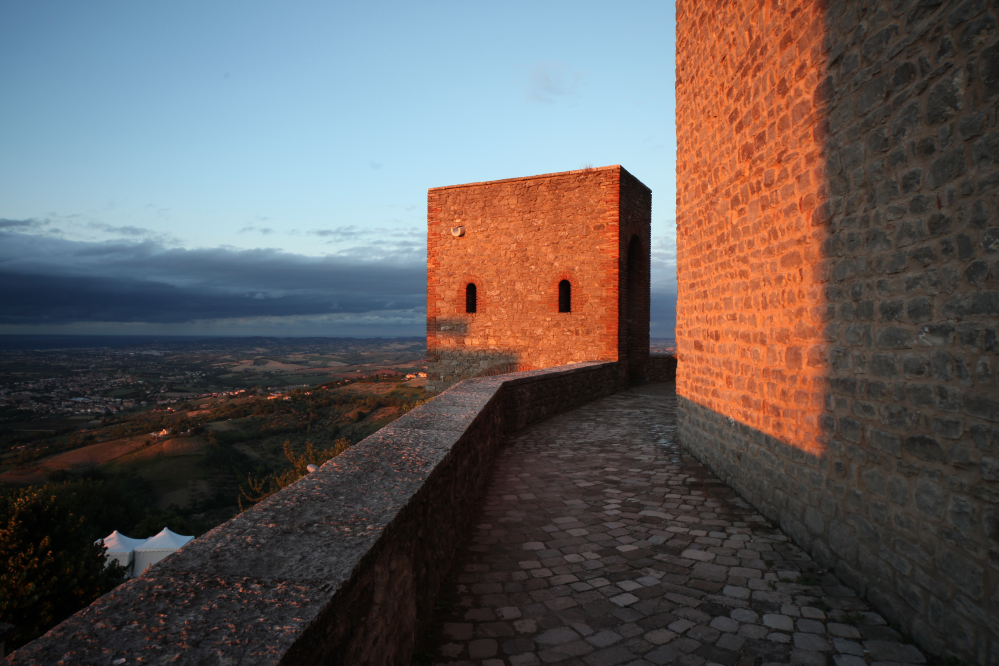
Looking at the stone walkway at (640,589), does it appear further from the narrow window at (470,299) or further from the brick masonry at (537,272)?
the narrow window at (470,299)

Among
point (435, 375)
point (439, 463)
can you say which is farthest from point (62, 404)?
point (439, 463)

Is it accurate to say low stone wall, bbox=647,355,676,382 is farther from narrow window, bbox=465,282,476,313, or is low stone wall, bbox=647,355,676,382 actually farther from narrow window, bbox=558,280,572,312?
narrow window, bbox=465,282,476,313

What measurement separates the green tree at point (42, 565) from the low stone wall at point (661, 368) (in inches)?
559

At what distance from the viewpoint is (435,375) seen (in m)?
14.9

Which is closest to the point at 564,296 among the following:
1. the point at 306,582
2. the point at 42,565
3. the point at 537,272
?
the point at 537,272

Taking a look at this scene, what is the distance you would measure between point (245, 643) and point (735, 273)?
4.63m

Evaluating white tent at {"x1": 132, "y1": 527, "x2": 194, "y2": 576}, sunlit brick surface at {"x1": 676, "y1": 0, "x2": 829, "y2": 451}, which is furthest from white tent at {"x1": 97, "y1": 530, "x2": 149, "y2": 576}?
sunlit brick surface at {"x1": 676, "y1": 0, "x2": 829, "y2": 451}

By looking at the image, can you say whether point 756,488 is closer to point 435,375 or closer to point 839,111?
point 839,111

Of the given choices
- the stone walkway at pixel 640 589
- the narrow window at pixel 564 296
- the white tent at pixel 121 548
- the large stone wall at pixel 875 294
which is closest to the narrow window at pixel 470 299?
the narrow window at pixel 564 296

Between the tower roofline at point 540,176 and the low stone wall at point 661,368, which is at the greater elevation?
the tower roofline at point 540,176

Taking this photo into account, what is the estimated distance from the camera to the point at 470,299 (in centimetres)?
1442

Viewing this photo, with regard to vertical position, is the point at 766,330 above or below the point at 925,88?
below

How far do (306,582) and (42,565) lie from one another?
488 inches

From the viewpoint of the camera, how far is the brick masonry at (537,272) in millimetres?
12805
